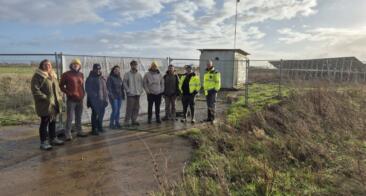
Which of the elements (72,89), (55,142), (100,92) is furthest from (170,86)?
(55,142)

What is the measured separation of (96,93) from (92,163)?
2315 millimetres

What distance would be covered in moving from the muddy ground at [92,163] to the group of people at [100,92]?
433 mm

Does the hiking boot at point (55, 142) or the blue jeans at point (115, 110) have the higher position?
the blue jeans at point (115, 110)

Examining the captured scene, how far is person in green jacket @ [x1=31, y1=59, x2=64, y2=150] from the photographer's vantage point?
6285 millimetres

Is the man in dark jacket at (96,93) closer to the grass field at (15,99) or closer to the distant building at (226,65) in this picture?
the grass field at (15,99)

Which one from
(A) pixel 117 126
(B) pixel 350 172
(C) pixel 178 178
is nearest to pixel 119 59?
(A) pixel 117 126

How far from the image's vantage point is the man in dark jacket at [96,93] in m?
7.71

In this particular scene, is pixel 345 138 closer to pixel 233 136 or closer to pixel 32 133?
pixel 233 136

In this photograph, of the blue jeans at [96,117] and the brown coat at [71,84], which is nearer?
the brown coat at [71,84]

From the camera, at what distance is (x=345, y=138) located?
24.2 ft

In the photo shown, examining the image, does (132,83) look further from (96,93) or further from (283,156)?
(283,156)

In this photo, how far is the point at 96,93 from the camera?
7.74 m

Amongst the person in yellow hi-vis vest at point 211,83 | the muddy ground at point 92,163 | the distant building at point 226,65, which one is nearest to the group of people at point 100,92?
the person in yellow hi-vis vest at point 211,83

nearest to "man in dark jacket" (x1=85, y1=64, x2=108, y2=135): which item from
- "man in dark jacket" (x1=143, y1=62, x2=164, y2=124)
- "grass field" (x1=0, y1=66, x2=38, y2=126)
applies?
"man in dark jacket" (x1=143, y1=62, x2=164, y2=124)
